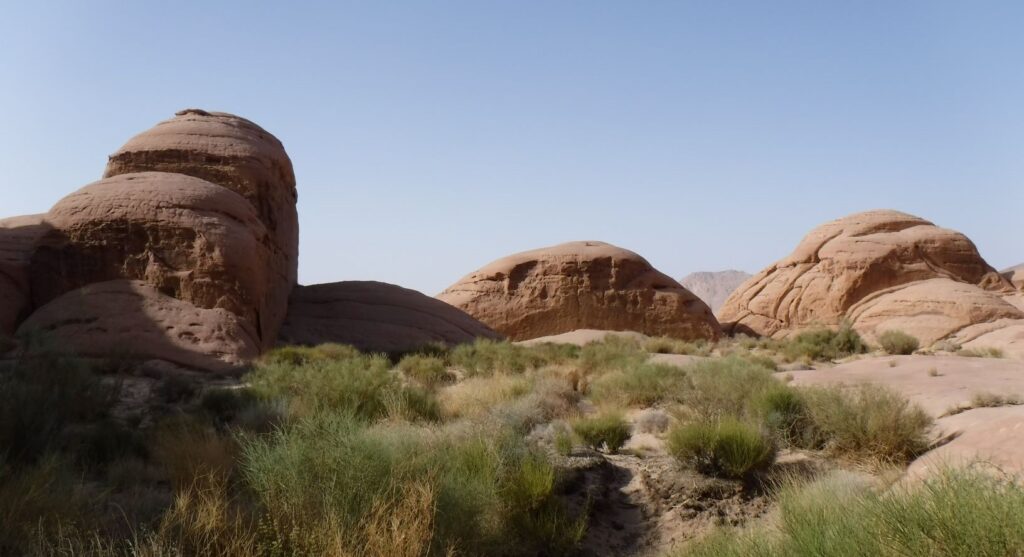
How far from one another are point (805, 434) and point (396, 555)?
18.1ft

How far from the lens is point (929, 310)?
3166cm

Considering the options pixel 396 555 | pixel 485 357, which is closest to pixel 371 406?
pixel 396 555

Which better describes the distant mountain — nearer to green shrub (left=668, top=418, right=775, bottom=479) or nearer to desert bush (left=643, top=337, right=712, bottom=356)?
desert bush (left=643, top=337, right=712, bottom=356)

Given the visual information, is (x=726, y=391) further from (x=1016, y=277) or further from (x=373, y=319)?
(x=1016, y=277)

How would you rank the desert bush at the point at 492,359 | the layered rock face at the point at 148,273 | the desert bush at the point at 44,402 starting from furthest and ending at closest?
the layered rock face at the point at 148,273
the desert bush at the point at 492,359
the desert bush at the point at 44,402

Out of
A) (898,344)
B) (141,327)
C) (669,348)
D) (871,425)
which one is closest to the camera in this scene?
(871,425)

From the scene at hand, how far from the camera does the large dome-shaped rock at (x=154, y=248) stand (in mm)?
17594

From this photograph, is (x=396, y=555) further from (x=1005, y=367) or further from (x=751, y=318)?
(x=751, y=318)

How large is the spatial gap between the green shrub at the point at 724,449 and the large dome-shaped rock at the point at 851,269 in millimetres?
30139

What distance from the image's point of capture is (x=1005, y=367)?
43.6ft

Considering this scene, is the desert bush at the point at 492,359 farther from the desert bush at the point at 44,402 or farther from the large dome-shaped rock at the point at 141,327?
the desert bush at the point at 44,402

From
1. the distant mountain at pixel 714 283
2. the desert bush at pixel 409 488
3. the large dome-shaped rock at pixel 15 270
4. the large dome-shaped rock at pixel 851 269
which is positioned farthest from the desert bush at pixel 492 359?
the distant mountain at pixel 714 283

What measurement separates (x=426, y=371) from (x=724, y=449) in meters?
8.53

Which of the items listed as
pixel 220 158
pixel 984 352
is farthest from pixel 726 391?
pixel 220 158
